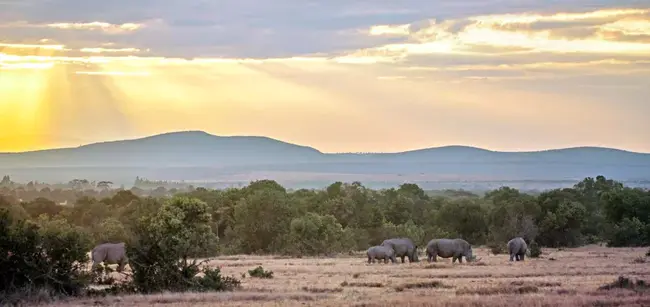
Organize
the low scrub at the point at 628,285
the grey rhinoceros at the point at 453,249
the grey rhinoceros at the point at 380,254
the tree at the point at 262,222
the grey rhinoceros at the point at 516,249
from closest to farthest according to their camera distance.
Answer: the low scrub at the point at 628,285, the grey rhinoceros at the point at 516,249, the grey rhinoceros at the point at 380,254, the grey rhinoceros at the point at 453,249, the tree at the point at 262,222

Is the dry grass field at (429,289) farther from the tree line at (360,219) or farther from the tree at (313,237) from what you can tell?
A: the tree line at (360,219)

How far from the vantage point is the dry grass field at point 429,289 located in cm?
2697

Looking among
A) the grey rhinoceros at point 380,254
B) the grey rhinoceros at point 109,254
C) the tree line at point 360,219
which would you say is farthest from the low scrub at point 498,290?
the tree line at point 360,219

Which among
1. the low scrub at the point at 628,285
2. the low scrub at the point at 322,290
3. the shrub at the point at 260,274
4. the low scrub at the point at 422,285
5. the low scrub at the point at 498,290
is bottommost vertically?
the shrub at the point at 260,274

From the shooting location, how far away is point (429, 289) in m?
32.2

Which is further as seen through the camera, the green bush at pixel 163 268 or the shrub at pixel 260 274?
the shrub at pixel 260 274

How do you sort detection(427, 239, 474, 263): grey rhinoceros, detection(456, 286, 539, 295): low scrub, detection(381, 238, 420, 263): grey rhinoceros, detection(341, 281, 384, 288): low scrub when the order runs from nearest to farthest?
detection(456, 286, 539, 295): low scrub
detection(341, 281, 384, 288): low scrub
detection(427, 239, 474, 263): grey rhinoceros
detection(381, 238, 420, 263): grey rhinoceros

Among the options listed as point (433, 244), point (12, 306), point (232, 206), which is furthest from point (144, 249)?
point (232, 206)

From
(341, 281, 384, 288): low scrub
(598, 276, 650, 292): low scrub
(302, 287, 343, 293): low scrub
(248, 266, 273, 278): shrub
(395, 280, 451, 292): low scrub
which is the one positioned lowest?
(248, 266, 273, 278): shrub

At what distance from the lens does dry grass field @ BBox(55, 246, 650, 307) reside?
1062 inches

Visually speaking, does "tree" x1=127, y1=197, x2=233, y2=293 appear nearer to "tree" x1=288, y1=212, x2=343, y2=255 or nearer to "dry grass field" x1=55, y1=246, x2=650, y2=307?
"dry grass field" x1=55, y1=246, x2=650, y2=307

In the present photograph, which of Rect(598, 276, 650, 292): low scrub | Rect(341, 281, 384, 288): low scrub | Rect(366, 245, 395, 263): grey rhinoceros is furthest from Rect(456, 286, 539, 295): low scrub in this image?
Rect(366, 245, 395, 263): grey rhinoceros

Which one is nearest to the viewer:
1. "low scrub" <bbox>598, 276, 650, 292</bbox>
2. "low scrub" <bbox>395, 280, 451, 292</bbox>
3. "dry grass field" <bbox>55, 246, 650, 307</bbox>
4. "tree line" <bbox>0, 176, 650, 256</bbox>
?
"dry grass field" <bbox>55, 246, 650, 307</bbox>

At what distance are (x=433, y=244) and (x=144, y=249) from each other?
25616 millimetres
